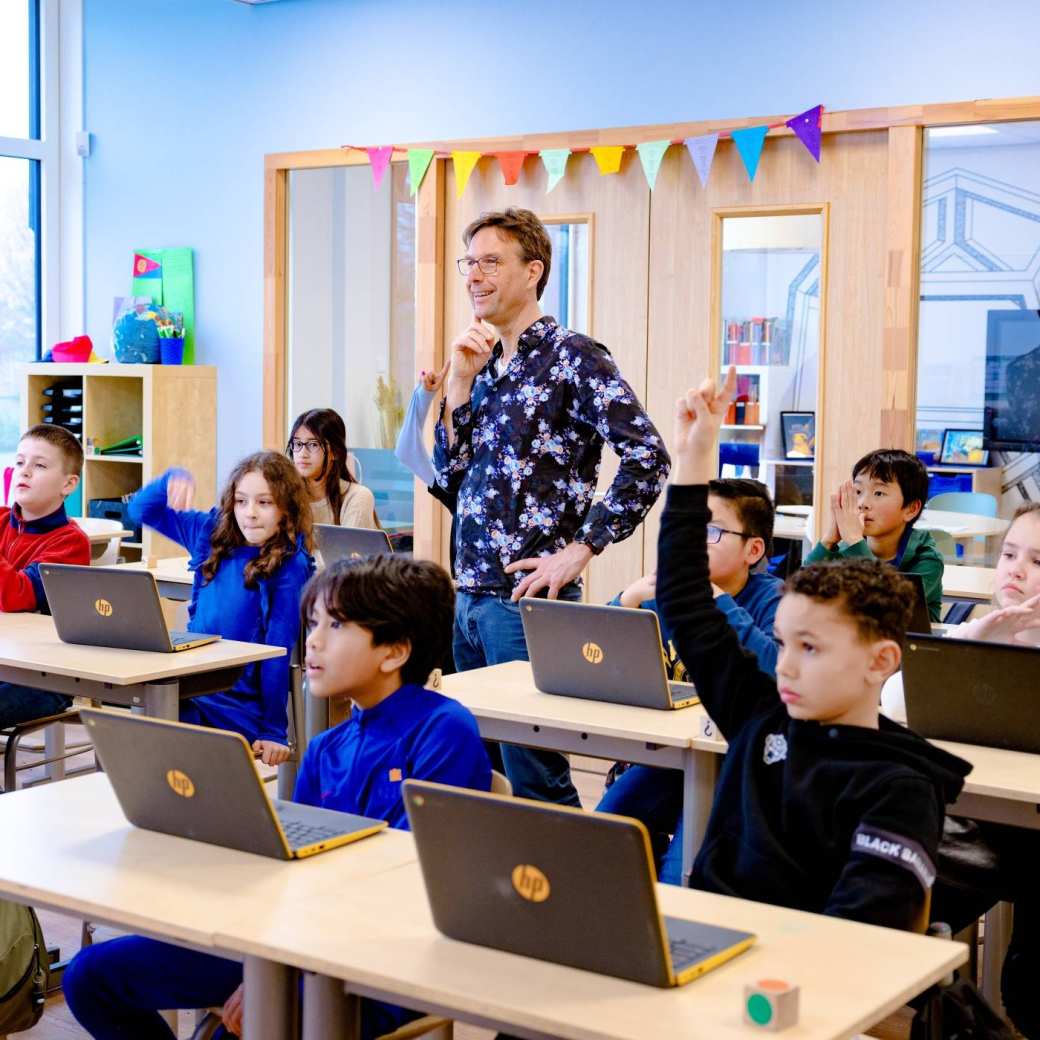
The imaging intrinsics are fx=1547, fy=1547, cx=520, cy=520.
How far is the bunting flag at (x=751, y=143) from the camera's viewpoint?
5.21 meters

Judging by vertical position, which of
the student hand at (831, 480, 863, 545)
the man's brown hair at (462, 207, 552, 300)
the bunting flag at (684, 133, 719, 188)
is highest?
the bunting flag at (684, 133, 719, 188)

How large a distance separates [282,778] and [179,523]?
68 centimetres

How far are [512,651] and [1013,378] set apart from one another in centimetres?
250

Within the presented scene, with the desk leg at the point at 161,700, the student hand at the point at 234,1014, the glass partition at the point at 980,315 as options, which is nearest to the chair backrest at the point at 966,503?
the glass partition at the point at 980,315

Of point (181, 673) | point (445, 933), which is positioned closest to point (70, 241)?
point (181, 673)

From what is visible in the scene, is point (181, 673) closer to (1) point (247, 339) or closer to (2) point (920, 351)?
(2) point (920, 351)

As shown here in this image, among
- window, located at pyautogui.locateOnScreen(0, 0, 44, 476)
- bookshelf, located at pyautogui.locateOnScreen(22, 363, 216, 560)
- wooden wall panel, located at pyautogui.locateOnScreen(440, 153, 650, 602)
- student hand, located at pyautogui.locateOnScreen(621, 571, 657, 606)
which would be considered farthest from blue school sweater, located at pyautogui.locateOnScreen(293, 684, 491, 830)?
window, located at pyautogui.locateOnScreen(0, 0, 44, 476)

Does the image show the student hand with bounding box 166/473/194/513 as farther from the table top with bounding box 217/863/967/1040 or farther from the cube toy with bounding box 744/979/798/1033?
the cube toy with bounding box 744/979/798/1033

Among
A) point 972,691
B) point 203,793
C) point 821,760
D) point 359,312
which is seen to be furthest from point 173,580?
point 821,760

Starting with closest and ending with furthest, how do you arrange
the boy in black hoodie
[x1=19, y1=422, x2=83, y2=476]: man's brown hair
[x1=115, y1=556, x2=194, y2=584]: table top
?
the boy in black hoodie, [x1=19, y1=422, x2=83, y2=476]: man's brown hair, [x1=115, y1=556, x2=194, y2=584]: table top

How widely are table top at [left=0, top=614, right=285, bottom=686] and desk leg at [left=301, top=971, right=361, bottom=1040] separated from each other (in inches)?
63.3

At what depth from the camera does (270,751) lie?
3.34 metres

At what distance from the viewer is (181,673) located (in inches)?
127

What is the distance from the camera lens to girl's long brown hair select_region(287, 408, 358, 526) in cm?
492
